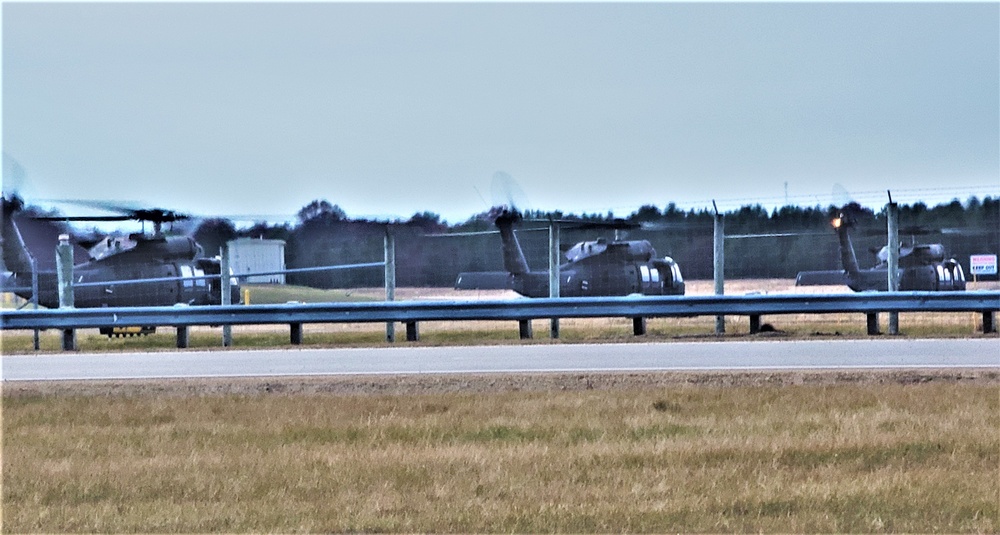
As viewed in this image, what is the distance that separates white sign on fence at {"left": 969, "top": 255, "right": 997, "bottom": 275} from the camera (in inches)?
1147

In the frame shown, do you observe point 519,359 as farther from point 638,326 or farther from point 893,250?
point 893,250

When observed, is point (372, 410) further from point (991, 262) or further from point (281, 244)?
point (991, 262)

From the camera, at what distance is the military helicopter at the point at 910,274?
96.2 ft

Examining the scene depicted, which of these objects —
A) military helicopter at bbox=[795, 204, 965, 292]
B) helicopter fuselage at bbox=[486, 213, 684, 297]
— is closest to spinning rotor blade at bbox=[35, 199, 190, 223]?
helicopter fuselage at bbox=[486, 213, 684, 297]

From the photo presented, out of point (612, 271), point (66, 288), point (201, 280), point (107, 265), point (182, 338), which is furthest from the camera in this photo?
point (612, 271)

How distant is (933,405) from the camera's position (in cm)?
952

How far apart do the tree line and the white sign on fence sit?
0.38 metres

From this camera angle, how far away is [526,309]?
18.0 meters

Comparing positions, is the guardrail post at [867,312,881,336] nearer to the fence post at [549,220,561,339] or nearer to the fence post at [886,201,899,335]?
the fence post at [886,201,899,335]

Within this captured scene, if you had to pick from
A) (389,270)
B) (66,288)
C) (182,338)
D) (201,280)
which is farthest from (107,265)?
(389,270)

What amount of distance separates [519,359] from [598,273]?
12827 mm

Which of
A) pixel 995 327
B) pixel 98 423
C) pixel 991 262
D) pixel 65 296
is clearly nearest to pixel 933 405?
pixel 98 423

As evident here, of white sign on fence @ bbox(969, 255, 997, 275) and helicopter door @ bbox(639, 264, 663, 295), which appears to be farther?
white sign on fence @ bbox(969, 255, 997, 275)

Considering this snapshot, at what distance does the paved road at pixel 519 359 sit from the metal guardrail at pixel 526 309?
3.37ft
